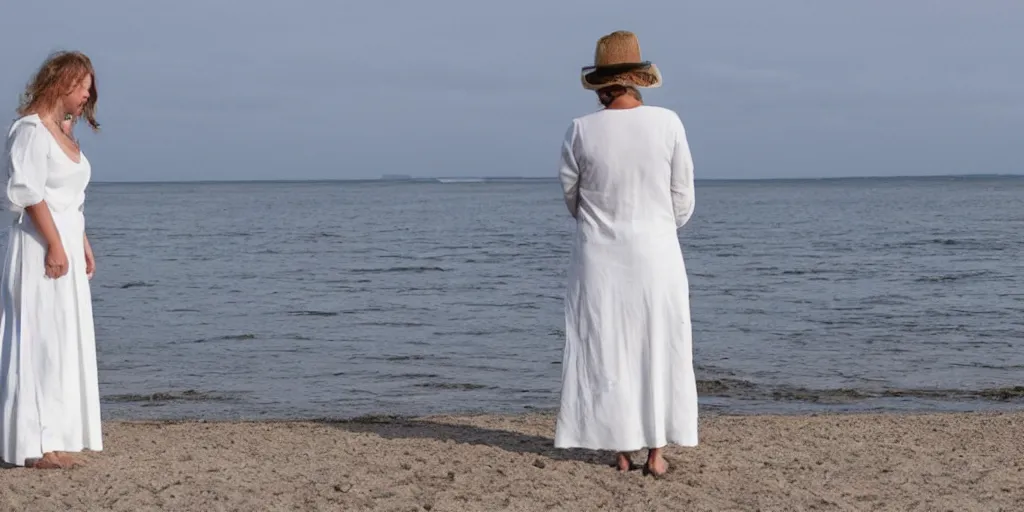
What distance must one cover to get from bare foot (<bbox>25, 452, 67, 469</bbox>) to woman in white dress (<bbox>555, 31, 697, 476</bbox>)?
249cm

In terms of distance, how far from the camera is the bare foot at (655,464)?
5570mm

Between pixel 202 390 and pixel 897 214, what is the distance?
42.3 metres

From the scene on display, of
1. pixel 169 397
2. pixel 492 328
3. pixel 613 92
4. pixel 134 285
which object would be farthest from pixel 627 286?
pixel 134 285

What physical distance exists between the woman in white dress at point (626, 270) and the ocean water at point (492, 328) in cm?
354

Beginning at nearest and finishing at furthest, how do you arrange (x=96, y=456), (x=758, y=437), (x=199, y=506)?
(x=199, y=506) < (x=96, y=456) < (x=758, y=437)

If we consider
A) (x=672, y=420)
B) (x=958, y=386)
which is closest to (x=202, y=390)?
(x=672, y=420)

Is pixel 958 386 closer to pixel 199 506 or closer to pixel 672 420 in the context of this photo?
pixel 672 420

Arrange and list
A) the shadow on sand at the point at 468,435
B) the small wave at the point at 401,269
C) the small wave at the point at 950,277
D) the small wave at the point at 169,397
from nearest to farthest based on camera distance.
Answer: the shadow on sand at the point at 468,435, the small wave at the point at 169,397, the small wave at the point at 950,277, the small wave at the point at 401,269

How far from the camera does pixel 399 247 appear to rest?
28875mm

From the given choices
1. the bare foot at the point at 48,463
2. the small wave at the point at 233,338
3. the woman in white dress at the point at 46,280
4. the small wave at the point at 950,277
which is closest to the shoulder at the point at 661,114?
the woman in white dress at the point at 46,280

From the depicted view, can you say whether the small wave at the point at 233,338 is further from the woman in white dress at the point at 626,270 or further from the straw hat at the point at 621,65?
the straw hat at the point at 621,65

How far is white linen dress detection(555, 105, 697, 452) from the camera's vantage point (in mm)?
5250

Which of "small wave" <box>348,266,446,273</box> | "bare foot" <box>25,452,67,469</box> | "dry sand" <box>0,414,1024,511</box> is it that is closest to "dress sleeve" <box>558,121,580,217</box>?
"dry sand" <box>0,414,1024,511</box>

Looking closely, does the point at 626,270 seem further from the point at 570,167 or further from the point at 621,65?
the point at 621,65
